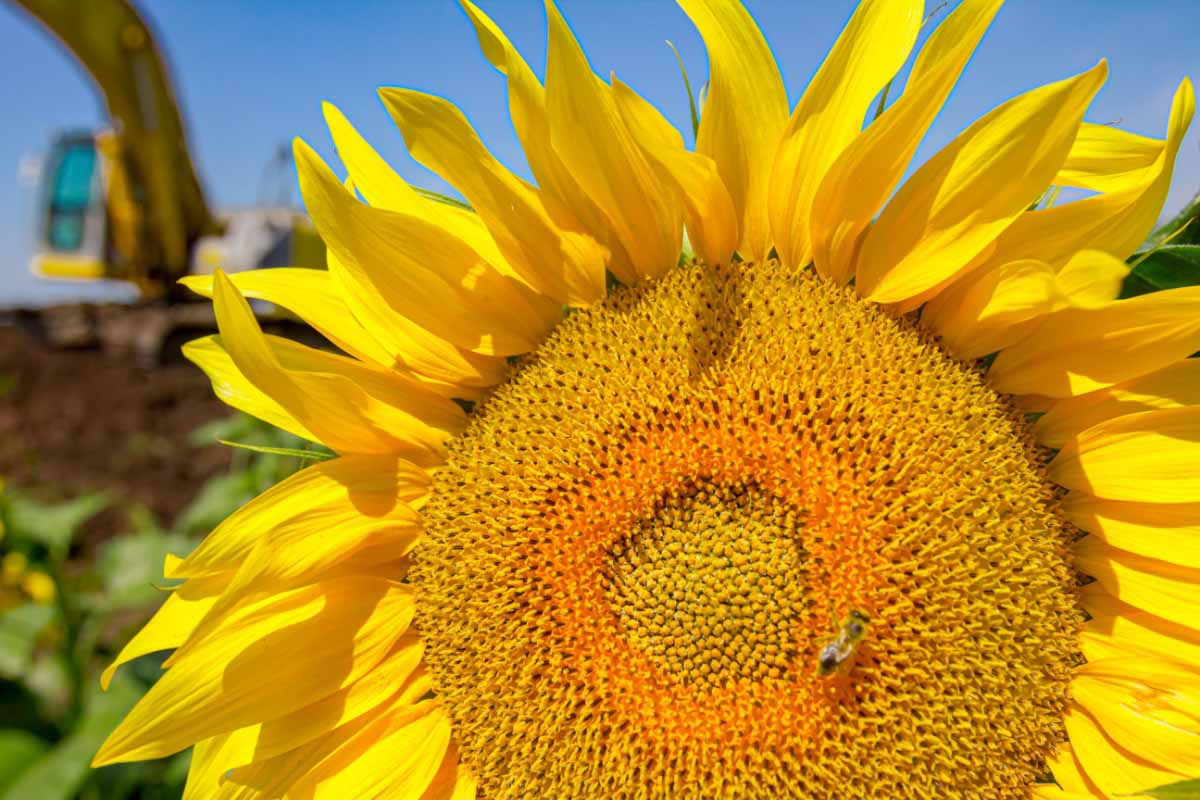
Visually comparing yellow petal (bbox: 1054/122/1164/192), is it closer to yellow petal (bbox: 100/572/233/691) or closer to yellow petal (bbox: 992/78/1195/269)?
yellow petal (bbox: 992/78/1195/269)

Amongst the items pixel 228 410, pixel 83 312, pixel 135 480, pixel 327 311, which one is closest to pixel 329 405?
pixel 327 311

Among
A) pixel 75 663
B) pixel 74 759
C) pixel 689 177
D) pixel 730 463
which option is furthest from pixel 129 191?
pixel 730 463

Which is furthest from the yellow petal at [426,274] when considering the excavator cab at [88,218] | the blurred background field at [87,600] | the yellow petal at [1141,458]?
the excavator cab at [88,218]

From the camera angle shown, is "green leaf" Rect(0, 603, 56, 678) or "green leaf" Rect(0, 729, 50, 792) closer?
"green leaf" Rect(0, 729, 50, 792)

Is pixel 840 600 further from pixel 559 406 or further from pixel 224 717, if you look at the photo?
pixel 224 717

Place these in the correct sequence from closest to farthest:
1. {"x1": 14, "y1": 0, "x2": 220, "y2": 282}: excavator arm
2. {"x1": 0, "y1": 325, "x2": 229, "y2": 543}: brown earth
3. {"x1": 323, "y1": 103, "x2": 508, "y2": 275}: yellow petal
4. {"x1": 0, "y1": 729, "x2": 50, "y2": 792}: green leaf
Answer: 1. {"x1": 323, "y1": 103, "x2": 508, "y2": 275}: yellow petal
2. {"x1": 0, "y1": 729, "x2": 50, "y2": 792}: green leaf
3. {"x1": 0, "y1": 325, "x2": 229, "y2": 543}: brown earth
4. {"x1": 14, "y1": 0, "x2": 220, "y2": 282}: excavator arm

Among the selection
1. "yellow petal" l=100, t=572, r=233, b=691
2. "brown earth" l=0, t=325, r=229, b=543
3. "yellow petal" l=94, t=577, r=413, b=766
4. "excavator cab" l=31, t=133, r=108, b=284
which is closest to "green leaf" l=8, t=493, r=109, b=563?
"yellow petal" l=100, t=572, r=233, b=691

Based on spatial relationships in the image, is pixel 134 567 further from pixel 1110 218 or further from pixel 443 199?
pixel 1110 218
